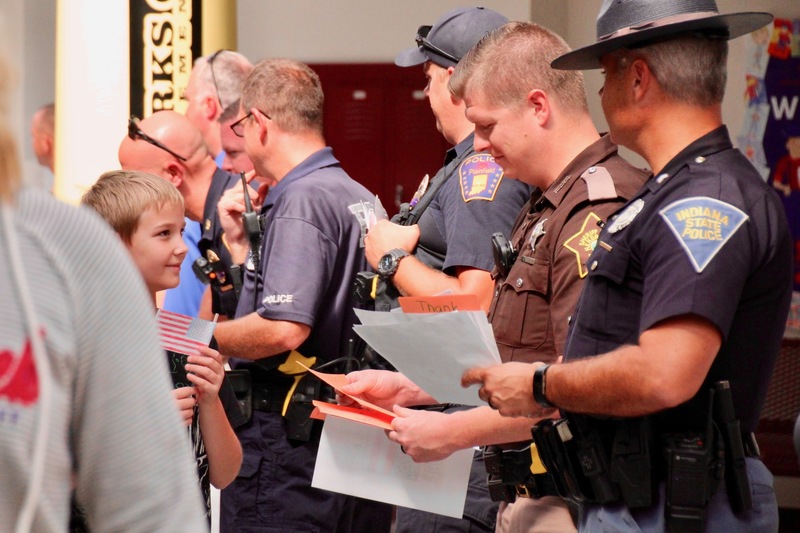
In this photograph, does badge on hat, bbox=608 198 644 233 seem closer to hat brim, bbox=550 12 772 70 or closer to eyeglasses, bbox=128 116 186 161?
hat brim, bbox=550 12 772 70

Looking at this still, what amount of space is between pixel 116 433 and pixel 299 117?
2278 mm

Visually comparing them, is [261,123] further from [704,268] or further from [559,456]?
[704,268]

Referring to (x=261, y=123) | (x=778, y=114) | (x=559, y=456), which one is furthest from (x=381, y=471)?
(x=778, y=114)

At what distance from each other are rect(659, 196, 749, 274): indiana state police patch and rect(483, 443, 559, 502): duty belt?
611mm

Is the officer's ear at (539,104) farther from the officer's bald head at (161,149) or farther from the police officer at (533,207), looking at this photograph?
the officer's bald head at (161,149)

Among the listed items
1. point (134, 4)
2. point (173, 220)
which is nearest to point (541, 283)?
point (173, 220)

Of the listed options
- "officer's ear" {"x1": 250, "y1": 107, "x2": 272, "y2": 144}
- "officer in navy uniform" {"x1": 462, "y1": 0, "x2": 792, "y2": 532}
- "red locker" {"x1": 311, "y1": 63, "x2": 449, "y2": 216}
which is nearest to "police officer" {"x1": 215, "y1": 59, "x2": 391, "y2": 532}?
"officer's ear" {"x1": 250, "y1": 107, "x2": 272, "y2": 144}

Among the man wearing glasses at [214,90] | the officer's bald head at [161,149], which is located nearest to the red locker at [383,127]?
the man wearing glasses at [214,90]

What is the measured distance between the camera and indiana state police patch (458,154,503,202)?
2.52 metres

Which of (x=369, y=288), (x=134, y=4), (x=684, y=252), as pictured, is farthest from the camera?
(x=134, y=4)

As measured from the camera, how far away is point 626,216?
1.73m

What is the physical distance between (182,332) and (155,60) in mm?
2941

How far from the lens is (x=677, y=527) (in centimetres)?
164

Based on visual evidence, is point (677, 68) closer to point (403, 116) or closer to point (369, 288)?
point (369, 288)
